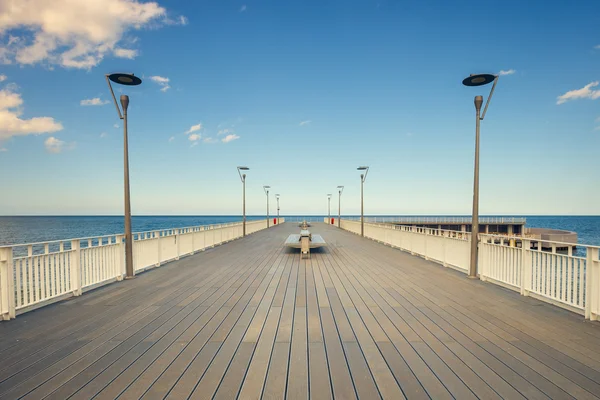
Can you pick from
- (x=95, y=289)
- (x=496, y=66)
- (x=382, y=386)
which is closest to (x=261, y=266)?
(x=95, y=289)

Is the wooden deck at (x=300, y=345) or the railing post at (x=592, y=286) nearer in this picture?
the wooden deck at (x=300, y=345)

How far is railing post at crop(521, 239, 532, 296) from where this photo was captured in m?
5.36

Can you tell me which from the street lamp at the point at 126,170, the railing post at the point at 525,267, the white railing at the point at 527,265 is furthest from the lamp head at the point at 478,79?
the street lamp at the point at 126,170

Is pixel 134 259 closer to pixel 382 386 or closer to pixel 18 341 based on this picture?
pixel 18 341

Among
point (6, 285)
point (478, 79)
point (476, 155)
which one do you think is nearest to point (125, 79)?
point (6, 285)

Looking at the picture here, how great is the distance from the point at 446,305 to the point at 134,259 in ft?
23.3

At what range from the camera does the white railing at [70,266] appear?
14.0 ft

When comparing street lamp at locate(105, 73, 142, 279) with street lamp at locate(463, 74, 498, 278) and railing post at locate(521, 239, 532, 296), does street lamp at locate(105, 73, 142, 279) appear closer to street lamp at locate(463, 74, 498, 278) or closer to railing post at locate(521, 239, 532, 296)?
street lamp at locate(463, 74, 498, 278)

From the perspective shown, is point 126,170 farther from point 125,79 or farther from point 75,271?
point 75,271

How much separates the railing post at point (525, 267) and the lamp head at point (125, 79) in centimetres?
862

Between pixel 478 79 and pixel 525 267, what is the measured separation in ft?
14.0

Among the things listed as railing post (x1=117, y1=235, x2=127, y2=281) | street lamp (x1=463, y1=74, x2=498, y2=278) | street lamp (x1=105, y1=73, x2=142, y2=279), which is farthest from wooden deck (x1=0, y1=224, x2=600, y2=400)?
street lamp (x1=105, y1=73, x2=142, y2=279)

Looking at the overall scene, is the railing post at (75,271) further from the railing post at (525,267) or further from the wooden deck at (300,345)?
the railing post at (525,267)

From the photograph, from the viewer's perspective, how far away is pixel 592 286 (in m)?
4.18
